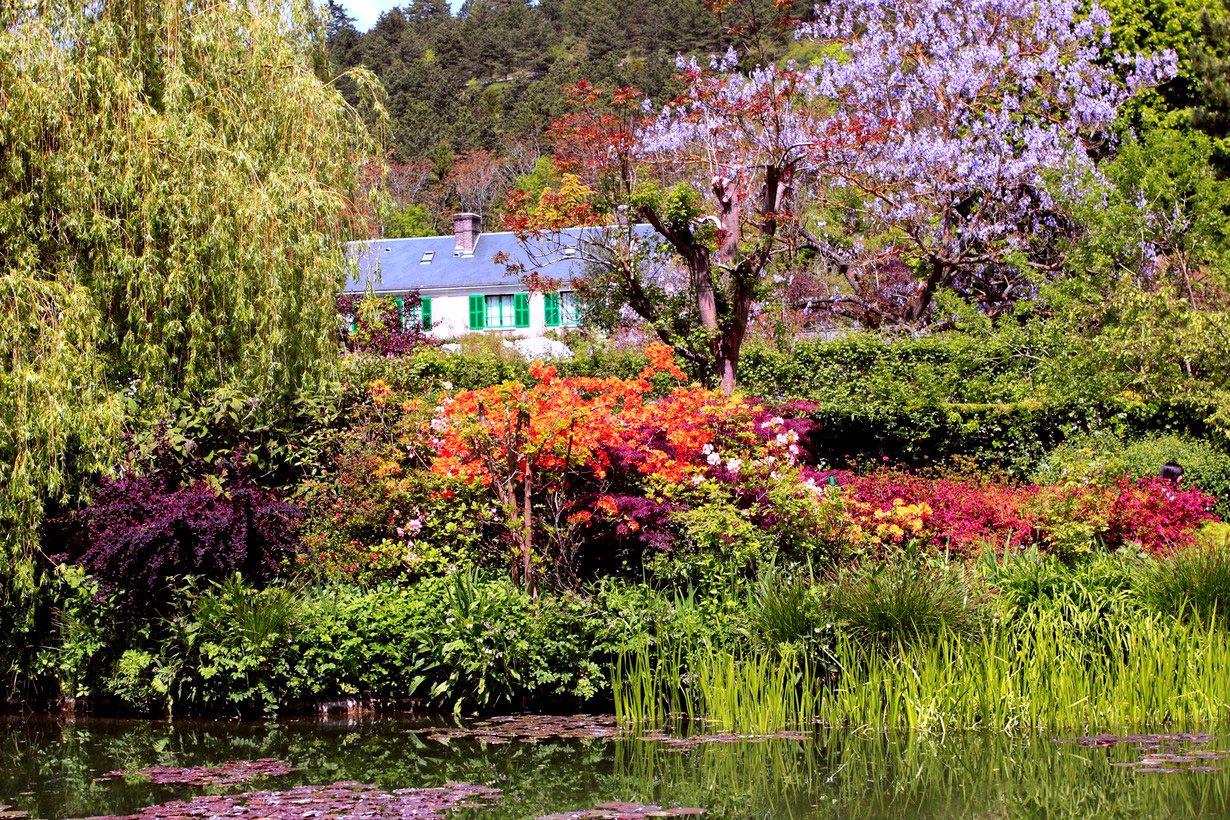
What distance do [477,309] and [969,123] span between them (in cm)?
2253

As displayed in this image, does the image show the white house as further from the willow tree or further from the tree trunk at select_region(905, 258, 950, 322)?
the willow tree

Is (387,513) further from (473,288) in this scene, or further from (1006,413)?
(473,288)

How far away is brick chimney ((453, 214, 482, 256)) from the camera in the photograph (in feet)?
136

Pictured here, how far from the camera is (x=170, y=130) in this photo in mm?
9734

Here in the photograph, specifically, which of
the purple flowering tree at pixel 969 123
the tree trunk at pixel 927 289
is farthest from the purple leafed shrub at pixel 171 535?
the tree trunk at pixel 927 289

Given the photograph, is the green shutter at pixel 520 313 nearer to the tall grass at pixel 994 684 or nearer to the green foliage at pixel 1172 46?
the green foliage at pixel 1172 46

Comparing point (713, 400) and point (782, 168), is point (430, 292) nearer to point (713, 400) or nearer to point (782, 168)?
point (782, 168)

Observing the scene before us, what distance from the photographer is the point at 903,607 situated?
762 cm

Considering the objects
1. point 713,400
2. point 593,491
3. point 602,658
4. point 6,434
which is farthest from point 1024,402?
point 6,434

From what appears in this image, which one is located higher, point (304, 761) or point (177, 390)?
point (177, 390)

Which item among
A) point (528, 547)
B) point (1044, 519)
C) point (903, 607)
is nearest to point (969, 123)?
→ point (1044, 519)

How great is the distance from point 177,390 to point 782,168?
23.5 ft

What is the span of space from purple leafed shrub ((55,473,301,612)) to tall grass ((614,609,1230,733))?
2820 millimetres

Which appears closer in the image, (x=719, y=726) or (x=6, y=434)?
(x=719, y=726)
